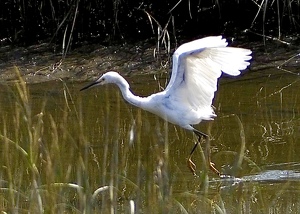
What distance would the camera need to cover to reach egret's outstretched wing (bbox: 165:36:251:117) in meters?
5.86

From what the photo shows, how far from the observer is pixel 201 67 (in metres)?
6.20

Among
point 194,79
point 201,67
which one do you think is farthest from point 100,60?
point 201,67

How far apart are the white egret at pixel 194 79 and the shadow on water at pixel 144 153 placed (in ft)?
0.79

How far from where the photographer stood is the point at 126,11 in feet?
37.1

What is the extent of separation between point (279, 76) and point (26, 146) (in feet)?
20.7

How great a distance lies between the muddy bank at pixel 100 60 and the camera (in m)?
9.97

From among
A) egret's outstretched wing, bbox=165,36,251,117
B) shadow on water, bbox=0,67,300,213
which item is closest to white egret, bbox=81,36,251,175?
egret's outstretched wing, bbox=165,36,251,117

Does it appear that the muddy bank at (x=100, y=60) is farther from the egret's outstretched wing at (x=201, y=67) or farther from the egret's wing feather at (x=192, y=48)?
the egret's wing feather at (x=192, y=48)

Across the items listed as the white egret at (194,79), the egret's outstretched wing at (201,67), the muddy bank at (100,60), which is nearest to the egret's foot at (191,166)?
the white egret at (194,79)

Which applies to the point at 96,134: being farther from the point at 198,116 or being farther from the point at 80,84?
the point at 80,84

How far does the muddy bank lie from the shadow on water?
277mm

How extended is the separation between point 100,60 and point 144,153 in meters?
4.23

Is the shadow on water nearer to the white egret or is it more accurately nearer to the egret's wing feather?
the white egret

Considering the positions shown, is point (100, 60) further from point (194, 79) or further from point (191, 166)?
point (191, 166)
